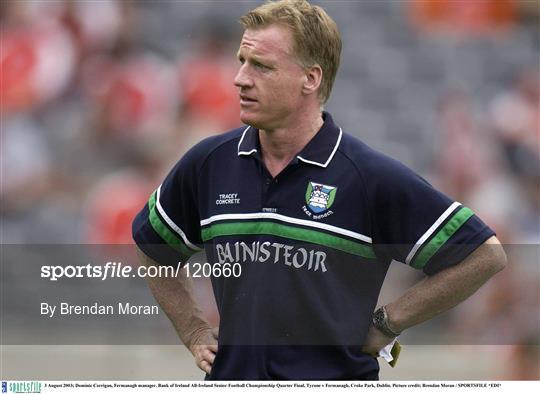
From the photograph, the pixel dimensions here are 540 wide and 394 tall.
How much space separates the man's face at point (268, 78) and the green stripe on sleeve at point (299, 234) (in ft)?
1.17

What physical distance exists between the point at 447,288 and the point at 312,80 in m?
0.89

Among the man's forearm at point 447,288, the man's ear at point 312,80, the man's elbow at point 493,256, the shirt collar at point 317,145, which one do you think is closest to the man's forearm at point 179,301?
the shirt collar at point 317,145

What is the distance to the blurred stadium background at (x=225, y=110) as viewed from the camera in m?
8.42

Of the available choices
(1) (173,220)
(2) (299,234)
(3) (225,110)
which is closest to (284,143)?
(2) (299,234)

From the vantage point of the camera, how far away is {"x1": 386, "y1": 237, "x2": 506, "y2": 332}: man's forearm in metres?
4.05

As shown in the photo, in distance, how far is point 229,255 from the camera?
411 centimetres
